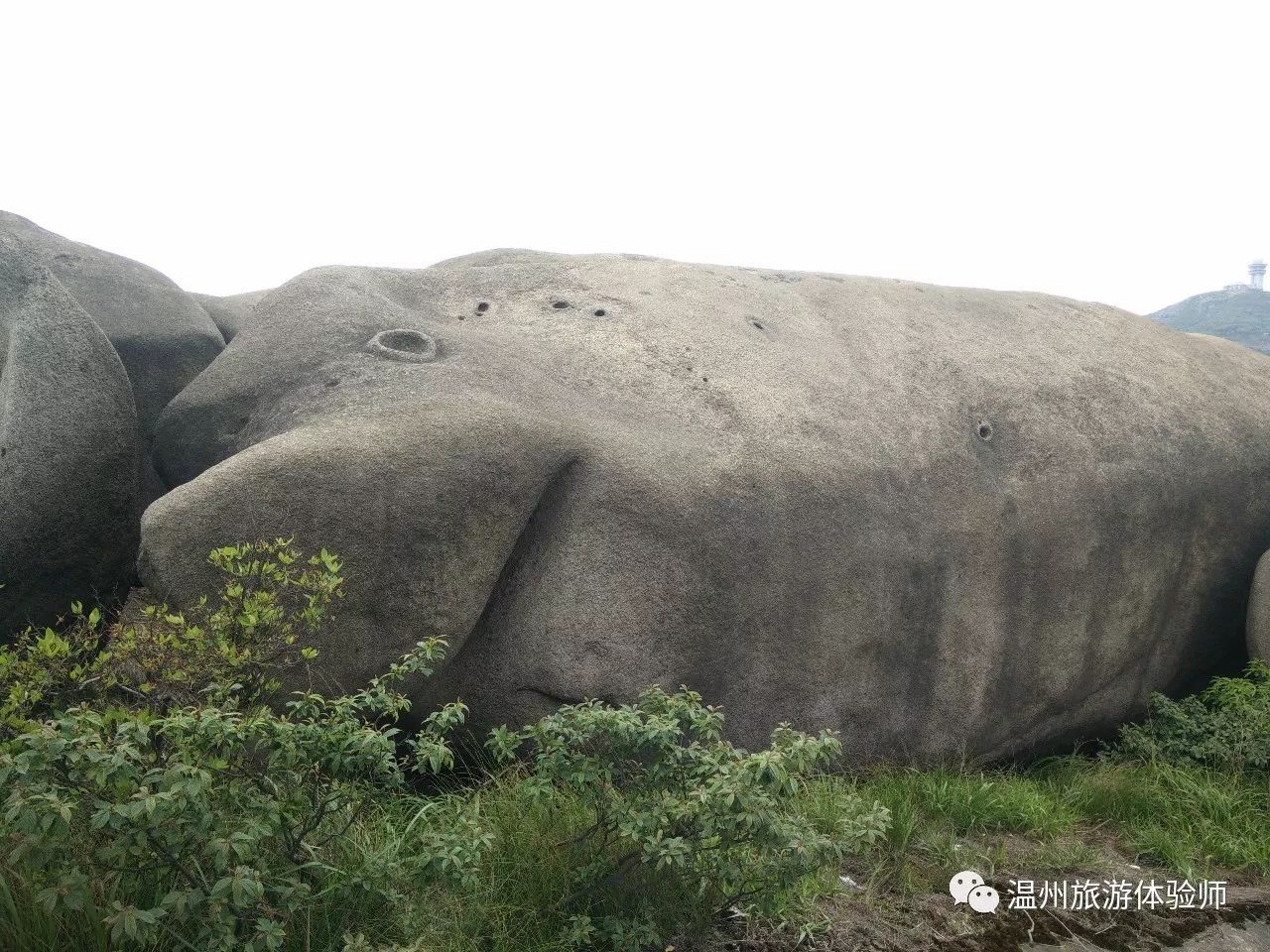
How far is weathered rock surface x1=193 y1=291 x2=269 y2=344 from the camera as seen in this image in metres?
5.88

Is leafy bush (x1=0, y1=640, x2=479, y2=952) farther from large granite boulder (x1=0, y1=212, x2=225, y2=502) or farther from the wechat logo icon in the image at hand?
large granite boulder (x1=0, y1=212, x2=225, y2=502)

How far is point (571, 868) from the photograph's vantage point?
3576mm

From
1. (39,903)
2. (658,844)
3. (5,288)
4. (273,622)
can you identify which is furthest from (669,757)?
(5,288)

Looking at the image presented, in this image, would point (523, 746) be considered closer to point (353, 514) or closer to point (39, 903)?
point (353, 514)

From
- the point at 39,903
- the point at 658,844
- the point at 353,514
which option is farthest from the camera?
the point at 353,514

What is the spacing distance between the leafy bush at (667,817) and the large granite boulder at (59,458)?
6.90 ft

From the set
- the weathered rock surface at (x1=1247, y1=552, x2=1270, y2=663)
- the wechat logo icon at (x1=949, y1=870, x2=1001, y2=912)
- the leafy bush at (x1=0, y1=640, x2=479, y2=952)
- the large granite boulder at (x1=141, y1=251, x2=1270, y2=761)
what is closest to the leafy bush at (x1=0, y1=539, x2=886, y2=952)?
the leafy bush at (x1=0, y1=640, x2=479, y2=952)

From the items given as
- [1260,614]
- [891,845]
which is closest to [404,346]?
[891,845]

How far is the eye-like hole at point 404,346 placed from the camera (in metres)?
4.84

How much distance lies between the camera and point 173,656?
Result: 3.15 metres

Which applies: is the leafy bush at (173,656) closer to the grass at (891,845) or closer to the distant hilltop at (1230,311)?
the grass at (891,845)

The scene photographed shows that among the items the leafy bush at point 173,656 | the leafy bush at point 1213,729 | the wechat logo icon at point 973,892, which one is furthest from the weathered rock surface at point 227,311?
the leafy bush at point 1213,729

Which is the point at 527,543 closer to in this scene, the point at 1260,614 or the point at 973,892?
the point at 973,892

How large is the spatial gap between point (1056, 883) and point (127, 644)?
148 inches
